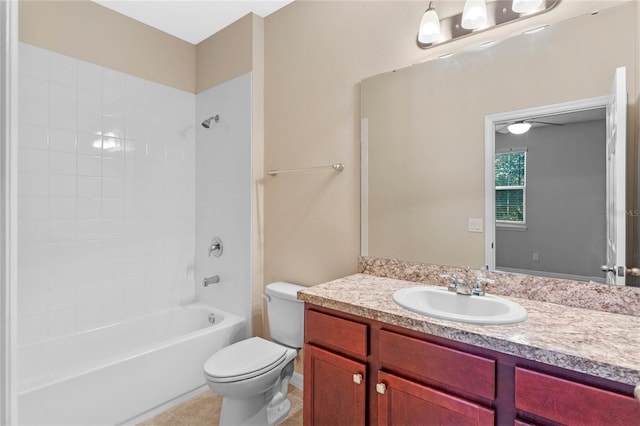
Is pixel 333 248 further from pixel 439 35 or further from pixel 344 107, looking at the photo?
pixel 439 35

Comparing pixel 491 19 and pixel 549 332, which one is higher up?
pixel 491 19

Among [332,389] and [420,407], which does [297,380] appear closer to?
[332,389]

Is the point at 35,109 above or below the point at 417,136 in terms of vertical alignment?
above

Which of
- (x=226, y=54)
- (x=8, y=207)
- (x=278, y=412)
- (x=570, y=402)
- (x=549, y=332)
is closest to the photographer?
(x=8, y=207)

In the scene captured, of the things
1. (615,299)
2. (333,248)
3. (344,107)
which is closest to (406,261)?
(333,248)

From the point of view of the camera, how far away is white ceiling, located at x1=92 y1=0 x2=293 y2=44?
2.28 metres

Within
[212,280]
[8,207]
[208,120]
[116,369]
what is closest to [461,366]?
[8,207]

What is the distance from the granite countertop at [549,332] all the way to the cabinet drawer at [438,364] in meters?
0.05

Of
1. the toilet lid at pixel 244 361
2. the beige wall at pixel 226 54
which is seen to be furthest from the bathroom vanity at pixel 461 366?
the beige wall at pixel 226 54

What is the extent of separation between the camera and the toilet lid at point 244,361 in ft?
5.52

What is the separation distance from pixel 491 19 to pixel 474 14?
0.31 ft

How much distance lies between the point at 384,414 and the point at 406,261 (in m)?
0.75

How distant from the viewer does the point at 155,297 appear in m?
2.64

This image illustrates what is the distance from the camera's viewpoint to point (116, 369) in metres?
1.81
